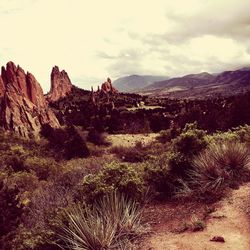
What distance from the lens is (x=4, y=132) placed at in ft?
149

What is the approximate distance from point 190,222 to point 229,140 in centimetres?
495

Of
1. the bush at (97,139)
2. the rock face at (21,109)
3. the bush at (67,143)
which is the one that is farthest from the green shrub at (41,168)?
the rock face at (21,109)

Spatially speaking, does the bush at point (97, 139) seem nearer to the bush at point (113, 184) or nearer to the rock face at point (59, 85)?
the bush at point (113, 184)

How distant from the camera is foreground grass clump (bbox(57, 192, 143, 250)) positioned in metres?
7.42

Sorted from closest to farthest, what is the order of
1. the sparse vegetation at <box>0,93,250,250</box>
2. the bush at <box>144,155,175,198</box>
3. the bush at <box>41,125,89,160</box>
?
the sparse vegetation at <box>0,93,250,250</box> < the bush at <box>144,155,175,198</box> < the bush at <box>41,125,89,160</box>

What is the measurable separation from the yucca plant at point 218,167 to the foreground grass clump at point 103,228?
2433 mm

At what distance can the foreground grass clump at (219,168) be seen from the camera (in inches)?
381

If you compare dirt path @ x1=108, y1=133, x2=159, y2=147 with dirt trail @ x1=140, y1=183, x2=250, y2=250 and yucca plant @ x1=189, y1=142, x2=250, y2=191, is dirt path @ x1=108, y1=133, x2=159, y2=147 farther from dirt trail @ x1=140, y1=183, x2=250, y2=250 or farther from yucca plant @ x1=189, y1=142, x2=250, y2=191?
dirt trail @ x1=140, y1=183, x2=250, y2=250

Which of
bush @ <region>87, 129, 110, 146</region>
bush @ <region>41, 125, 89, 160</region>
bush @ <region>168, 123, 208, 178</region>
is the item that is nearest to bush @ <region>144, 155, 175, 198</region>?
bush @ <region>168, 123, 208, 178</region>

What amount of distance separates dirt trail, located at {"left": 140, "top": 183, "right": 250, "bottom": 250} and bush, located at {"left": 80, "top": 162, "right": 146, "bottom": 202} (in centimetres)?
161

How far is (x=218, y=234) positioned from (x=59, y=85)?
106 m

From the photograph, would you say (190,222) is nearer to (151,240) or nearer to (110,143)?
(151,240)

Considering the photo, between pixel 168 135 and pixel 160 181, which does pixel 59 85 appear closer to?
pixel 168 135

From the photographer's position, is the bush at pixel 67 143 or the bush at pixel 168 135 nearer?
the bush at pixel 67 143
